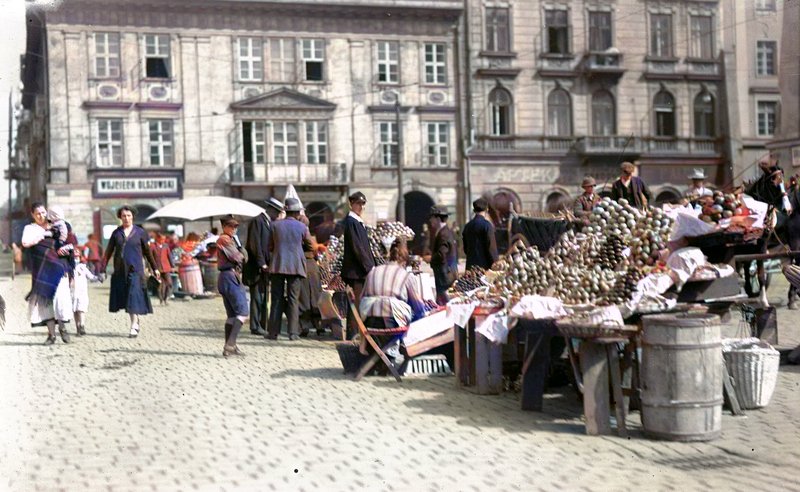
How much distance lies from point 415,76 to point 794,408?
114 feet

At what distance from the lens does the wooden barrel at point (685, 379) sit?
6.63 m

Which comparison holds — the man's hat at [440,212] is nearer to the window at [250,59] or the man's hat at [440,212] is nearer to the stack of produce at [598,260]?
the stack of produce at [598,260]

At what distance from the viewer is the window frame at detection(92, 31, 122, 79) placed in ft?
124

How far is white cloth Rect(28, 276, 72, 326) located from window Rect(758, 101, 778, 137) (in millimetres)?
33725

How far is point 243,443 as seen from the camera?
680cm

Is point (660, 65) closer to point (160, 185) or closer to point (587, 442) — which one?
point (160, 185)

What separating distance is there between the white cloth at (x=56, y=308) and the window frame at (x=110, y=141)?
84.5 ft

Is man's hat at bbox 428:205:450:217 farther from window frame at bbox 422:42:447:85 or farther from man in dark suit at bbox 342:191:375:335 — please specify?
window frame at bbox 422:42:447:85

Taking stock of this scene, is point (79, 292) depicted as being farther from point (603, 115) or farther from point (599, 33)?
point (599, 33)

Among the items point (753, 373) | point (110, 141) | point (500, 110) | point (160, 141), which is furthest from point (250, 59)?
point (753, 373)

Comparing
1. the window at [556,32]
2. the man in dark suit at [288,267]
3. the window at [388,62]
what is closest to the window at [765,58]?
the window at [556,32]

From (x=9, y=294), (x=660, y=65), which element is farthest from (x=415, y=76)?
(x=9, y=294)

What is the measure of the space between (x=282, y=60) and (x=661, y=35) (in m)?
16.5

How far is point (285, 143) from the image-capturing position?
134 feet
